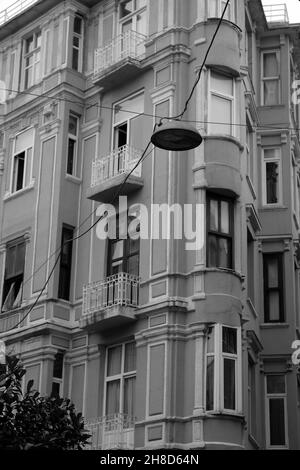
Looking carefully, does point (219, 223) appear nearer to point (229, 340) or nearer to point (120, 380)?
point (229, 340)

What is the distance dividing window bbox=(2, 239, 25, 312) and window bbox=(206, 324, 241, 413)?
7.63 meters

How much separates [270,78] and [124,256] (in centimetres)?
982

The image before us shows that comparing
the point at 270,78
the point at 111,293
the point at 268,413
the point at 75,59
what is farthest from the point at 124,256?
the point at 270,78

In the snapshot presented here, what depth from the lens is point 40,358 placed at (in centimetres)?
2828

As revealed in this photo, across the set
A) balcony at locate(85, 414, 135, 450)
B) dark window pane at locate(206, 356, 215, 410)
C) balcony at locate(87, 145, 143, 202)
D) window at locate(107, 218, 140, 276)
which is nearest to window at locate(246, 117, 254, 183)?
balcony at locate(87, 145, 143, 202)

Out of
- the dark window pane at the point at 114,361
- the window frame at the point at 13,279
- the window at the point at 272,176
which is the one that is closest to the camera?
Answer: the dark window pane at the point at 114,361

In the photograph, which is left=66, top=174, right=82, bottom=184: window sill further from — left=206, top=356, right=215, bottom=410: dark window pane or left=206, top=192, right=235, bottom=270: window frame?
left=206, top=356, right=215, bottom=410: dark window pane

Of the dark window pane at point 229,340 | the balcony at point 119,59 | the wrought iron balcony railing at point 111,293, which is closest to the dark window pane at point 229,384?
the dark window pane at point 229,340

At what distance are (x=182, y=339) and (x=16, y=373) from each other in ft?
27.8

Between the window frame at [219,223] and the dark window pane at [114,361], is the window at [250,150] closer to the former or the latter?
the window frame at [219,223]

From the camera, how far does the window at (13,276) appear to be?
30594 millimetres

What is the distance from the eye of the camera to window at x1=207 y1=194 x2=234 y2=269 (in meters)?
26.8

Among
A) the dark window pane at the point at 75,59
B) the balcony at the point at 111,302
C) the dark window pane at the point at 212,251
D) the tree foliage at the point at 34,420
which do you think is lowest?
the tree foliage at the point at 34,420

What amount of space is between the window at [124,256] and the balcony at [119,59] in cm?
483
